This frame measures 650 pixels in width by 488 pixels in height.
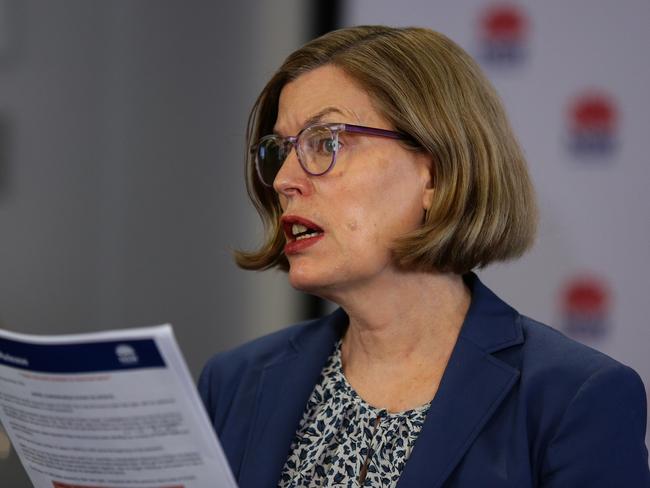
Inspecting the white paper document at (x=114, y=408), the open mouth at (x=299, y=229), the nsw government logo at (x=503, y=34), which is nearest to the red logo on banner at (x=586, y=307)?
the nsw government logo at (x=503, y=34)

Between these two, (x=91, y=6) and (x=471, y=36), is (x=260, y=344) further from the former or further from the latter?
(x=91, y=6)

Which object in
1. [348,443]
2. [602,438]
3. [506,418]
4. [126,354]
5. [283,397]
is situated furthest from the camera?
[283,397]

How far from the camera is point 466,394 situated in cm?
151

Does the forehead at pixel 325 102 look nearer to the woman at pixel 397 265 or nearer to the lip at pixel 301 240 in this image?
the woman at pixel 397 265

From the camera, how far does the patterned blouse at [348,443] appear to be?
60.2 inches

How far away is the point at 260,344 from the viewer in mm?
1891

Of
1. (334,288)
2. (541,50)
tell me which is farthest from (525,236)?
(541,50)

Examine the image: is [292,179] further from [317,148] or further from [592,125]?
[592,125]

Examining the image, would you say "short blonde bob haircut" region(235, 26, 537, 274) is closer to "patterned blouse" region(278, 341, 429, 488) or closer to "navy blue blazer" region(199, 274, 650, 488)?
"navy blue blazer" region(199, 274, 650, 488)

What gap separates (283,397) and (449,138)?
561 millimetres

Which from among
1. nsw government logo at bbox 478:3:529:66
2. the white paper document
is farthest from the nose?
nsw government logo at bbox 478:3:529:66

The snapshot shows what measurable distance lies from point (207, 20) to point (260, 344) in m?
2.05

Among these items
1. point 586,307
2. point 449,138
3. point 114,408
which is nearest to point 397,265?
point 449,138

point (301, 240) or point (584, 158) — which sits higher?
point (301, 240)
